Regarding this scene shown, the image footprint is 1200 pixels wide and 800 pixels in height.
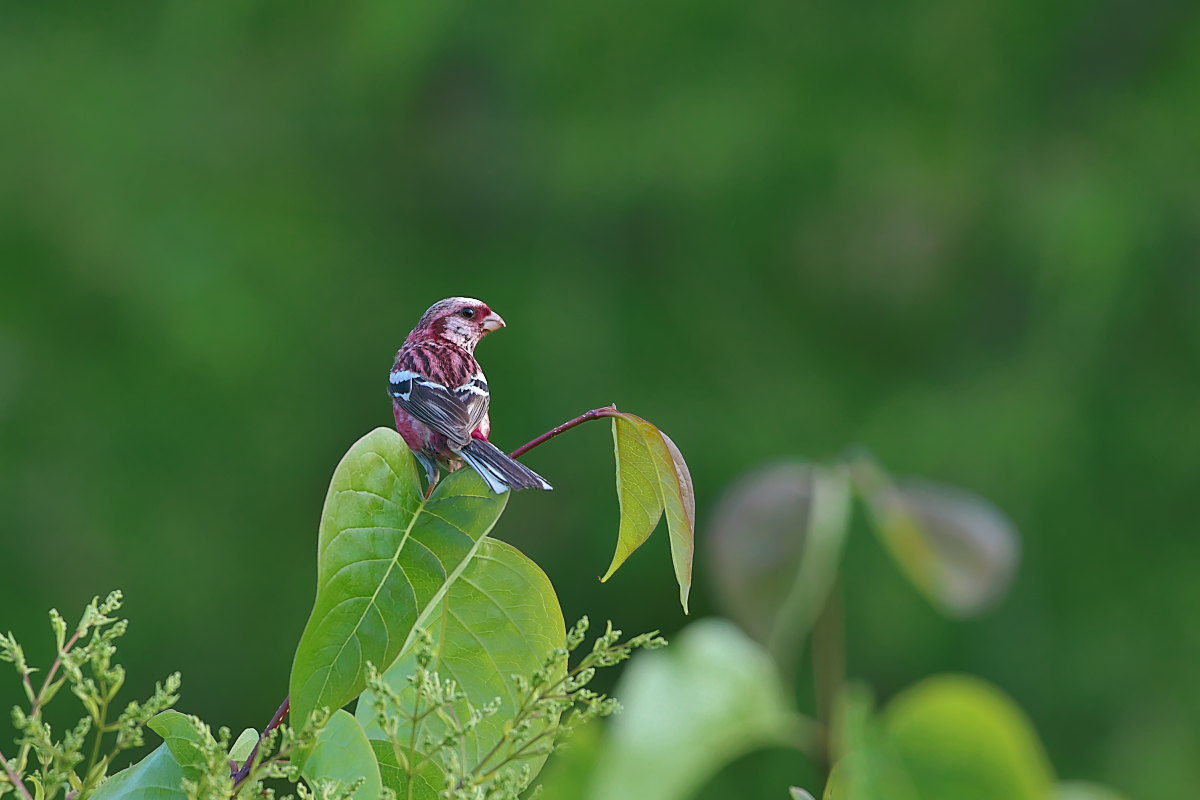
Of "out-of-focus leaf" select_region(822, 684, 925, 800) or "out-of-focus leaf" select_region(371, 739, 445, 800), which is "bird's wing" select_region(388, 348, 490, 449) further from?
A: "out-of-focus leaf" select_region(822, 684, 925, 800)

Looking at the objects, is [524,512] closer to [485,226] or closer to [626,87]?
[485,226]

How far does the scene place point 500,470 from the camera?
30.3 inches

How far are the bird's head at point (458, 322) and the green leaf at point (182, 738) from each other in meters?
0.55

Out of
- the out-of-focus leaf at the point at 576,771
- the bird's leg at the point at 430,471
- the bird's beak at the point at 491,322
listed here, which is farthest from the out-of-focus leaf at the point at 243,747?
the bird's beak at the point at 491,322

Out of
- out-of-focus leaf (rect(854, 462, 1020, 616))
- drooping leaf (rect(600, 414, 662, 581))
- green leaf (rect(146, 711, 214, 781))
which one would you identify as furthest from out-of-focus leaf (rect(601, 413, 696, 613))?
green leaf (rect(146, 711, 214, 781))

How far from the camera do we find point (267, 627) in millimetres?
4398

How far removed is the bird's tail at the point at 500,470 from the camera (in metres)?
0.71

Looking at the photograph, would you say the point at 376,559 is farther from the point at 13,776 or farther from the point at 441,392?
the point at 441,392

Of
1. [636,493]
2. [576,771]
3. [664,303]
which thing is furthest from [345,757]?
[664,303]

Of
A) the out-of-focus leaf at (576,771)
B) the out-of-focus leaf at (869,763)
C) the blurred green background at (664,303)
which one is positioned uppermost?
the out-of-focus leaf at (869,763)

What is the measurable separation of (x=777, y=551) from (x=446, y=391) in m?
0.43

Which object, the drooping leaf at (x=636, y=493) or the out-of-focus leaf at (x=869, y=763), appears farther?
the drooping leaf at (x=636, y=493)

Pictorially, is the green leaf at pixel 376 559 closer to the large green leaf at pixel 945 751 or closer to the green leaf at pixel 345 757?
the green leaf at pixel 345 757

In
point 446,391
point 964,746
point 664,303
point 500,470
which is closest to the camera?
point 964,746
